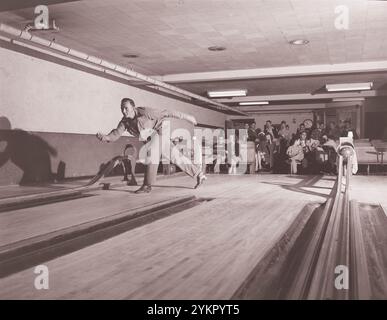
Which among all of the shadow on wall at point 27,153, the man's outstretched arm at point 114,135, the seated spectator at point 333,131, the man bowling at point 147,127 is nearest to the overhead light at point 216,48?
the man bowling at point 147,127

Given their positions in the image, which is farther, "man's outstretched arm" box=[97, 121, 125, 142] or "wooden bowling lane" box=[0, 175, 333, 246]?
"man's outstretched arm" box=[97, 121, 125, 142]

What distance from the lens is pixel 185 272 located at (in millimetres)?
2475

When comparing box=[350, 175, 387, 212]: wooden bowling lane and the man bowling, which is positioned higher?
the man bowling

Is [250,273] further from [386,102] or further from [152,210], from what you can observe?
[386,102]

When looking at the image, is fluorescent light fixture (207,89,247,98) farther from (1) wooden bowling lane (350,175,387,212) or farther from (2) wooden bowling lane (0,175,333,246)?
(1) wooden bowling lane (350,175,387,212)

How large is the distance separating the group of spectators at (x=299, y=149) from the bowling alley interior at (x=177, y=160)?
5 centimetres

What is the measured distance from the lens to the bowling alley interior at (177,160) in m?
2.47

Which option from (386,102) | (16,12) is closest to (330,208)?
(16,12)

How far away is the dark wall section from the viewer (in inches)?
295

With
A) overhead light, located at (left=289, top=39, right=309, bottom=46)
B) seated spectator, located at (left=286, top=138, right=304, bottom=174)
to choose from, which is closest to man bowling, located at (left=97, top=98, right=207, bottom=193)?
overhead light, located at (left=289, top=39, right=309, bottom=46)

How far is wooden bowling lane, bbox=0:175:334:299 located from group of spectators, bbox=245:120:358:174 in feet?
21.6

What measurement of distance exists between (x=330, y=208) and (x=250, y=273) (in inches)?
107

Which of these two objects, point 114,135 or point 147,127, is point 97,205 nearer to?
point 114,135
